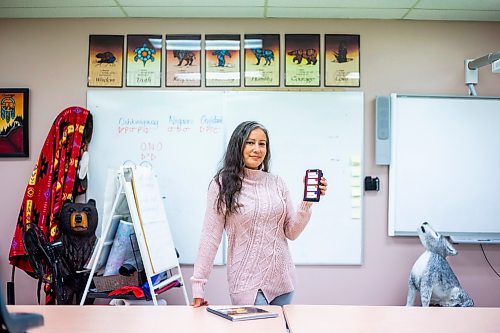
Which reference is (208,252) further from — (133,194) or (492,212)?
(492,212)

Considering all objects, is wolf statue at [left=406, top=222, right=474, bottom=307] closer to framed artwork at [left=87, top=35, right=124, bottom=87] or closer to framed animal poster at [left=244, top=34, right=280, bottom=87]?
framed animal poster at [left=244, top=34, right=280, bottom=87]

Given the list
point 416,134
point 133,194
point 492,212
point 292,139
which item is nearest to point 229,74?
point 292,139

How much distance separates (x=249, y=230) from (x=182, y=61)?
2071 mm

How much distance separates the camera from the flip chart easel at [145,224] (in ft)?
10.7

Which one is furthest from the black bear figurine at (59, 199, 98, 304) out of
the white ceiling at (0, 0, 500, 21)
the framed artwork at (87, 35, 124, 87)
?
the white ceiling at (0, 0, 500, 21)

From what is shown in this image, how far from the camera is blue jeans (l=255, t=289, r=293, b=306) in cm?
219

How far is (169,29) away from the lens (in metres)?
3.91

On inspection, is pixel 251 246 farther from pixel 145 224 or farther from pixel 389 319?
pixel 145 224

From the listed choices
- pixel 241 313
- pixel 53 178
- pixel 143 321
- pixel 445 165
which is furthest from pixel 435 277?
pixel 53 178

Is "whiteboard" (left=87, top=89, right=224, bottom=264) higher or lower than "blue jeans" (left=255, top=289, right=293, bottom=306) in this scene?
higher

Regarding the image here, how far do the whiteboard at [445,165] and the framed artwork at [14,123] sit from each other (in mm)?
2753

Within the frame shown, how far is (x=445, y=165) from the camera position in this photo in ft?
12.6

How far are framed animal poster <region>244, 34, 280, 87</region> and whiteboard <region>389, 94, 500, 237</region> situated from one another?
0.92m

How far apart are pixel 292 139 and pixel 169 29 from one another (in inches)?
49.4
